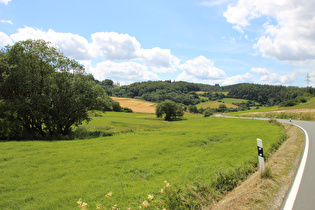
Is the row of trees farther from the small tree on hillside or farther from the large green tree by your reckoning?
the large green tree

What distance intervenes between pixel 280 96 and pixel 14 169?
209m

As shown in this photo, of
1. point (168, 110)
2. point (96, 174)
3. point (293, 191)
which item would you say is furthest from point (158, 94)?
point (293, 191)

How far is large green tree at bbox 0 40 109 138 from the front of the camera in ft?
76.5

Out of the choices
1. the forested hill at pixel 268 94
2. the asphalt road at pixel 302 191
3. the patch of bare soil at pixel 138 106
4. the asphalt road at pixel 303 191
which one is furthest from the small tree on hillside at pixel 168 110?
the forested hill at pixel 268 94

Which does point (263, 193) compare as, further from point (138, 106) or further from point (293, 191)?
point (138, 106)

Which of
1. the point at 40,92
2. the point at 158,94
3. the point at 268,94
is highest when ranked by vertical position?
the point at 158,94

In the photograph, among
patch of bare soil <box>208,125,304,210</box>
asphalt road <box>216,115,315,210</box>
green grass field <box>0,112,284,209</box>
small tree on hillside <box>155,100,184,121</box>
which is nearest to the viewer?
asphalt road <box>216,115,315,210</box>

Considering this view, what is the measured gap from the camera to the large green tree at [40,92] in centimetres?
2333

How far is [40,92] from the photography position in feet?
86.5

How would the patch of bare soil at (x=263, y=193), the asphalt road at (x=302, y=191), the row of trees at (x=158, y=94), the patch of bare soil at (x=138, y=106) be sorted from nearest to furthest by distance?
the asphalt road at (x=302, y=191) < the patch of bare soil at (x=263, y=193) < the patch of bare soil at (x=138, y=106) < the row of trees at (x=158, y=94)

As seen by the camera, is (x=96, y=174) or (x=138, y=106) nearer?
(x=96, y=174)

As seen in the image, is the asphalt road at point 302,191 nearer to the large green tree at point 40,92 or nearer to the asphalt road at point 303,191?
the asphalt road at point 303,191

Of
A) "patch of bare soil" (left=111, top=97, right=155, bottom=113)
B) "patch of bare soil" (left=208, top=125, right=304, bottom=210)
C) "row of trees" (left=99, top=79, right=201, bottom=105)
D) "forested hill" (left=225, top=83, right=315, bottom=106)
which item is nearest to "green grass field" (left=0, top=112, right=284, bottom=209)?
"patch of bare soil" (left=208, top=125, right=304, bottom=210)

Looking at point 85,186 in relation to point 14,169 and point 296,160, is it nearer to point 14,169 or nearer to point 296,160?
point 14,169
